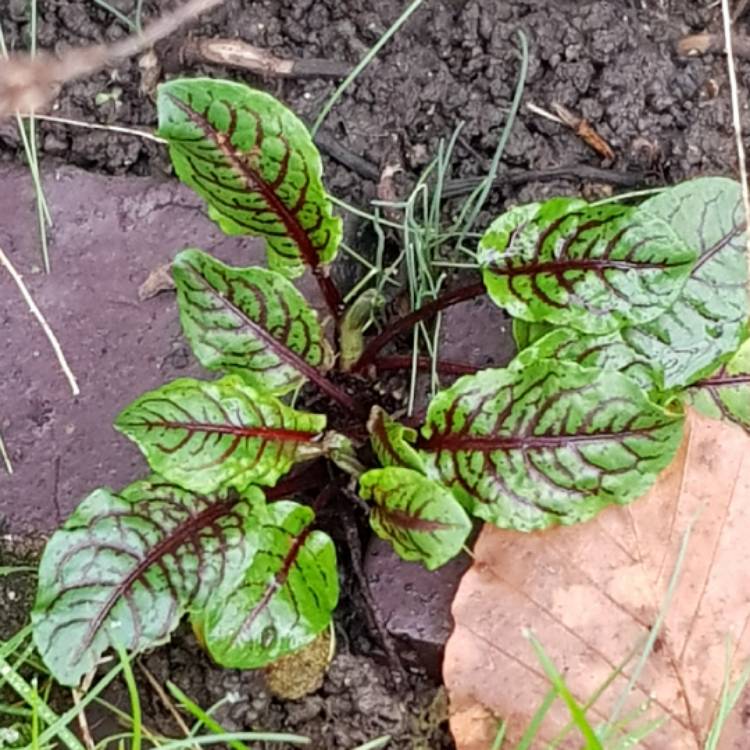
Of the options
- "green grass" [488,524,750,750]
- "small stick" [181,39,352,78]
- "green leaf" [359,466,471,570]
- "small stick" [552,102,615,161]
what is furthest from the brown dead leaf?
"small stick" [181,39,352,78]

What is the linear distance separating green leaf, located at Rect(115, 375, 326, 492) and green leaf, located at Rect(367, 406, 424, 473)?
9 centimetres

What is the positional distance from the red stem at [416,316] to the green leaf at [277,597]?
0.20 meters

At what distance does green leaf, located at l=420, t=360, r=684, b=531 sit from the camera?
130 centimetres

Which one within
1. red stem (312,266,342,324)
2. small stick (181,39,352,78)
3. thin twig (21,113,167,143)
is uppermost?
small stick (181,39,352,78)

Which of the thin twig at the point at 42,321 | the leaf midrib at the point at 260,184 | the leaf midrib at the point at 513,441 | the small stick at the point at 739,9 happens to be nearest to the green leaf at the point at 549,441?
the leaf midrib at the point at 513,441

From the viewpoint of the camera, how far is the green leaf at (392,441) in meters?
1.34

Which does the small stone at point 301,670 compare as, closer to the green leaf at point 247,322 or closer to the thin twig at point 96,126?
the green leaf at point 247,322

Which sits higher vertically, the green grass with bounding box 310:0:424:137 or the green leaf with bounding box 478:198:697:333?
the green grass with bounding box 310:0:424:137

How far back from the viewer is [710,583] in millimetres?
1387

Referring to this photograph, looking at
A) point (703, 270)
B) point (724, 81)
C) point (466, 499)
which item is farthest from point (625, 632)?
point (724, 81)

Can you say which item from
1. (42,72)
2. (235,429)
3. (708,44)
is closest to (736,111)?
(708,44)

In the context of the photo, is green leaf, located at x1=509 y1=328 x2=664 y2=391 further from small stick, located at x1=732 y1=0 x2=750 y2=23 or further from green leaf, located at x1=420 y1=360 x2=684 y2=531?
small stick, located at x1=732 y1=0 x2=750 y2=23

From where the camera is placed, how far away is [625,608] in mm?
1388

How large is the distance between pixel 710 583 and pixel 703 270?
1.08ft
